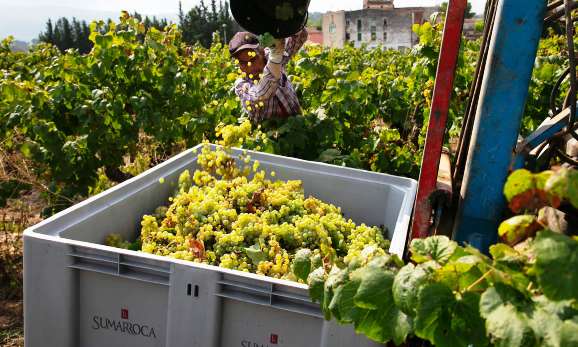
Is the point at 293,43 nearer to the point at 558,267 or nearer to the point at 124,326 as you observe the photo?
the point at 124,326

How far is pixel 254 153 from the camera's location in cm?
320

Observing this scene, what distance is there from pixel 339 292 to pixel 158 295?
84 cm

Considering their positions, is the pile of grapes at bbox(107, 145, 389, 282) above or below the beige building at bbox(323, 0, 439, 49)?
below

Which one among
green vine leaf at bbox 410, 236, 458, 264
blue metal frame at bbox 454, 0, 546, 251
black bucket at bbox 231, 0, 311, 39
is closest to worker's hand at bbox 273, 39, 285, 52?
black bucket at bbox 231, 0, 311, 39

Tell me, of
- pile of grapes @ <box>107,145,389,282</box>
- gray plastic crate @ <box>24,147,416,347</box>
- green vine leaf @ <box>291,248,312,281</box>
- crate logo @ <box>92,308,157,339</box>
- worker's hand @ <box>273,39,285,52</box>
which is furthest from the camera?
worker's hand @ <box>273,39,285,52</box>

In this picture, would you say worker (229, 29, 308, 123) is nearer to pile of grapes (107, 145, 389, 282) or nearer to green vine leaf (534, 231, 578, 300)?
pile of grapes (107, 145, 389, 282)

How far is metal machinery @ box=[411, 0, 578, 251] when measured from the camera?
5.62ft

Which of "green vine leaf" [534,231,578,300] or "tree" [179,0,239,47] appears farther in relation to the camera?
"tree" [179,0,239,47]

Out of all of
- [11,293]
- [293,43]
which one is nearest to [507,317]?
[293,43]

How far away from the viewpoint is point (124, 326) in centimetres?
189

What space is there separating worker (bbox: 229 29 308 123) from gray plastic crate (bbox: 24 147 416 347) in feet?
6.21

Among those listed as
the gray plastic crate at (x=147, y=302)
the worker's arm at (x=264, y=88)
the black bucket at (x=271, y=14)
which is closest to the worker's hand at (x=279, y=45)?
the worker's arm at (x=264, y=88)

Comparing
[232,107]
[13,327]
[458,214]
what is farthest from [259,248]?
[232,107]

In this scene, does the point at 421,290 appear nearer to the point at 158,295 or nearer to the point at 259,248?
the point at 158,295
